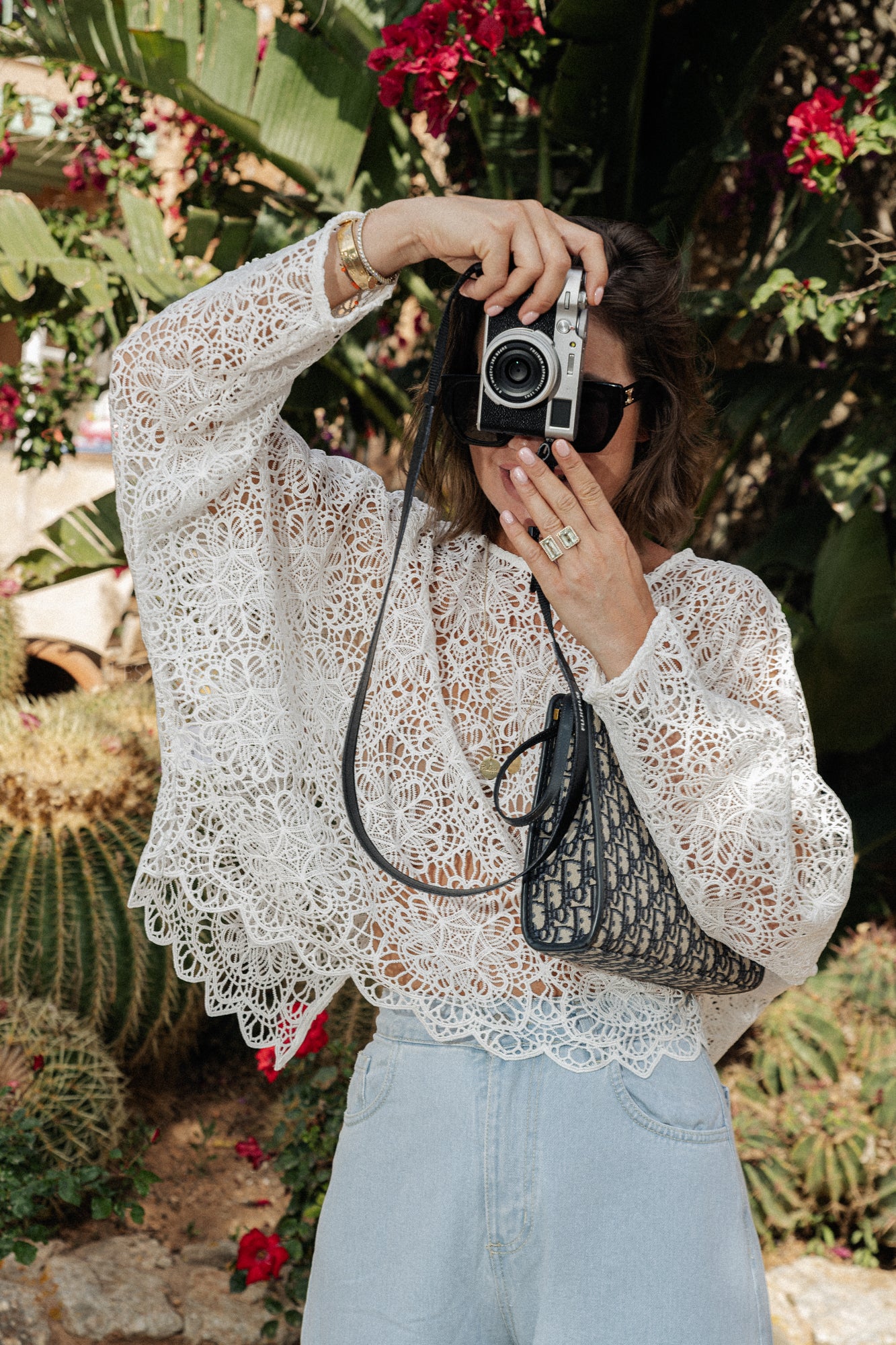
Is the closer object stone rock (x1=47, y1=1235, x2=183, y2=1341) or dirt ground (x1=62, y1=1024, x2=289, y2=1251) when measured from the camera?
stone rock (x1=47, y1=1235, x2=183, y2=1341)

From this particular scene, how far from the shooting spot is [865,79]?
85.2 inches

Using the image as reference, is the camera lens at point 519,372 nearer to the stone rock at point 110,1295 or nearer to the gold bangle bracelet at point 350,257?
the gold bangle bracelet at point 350,257

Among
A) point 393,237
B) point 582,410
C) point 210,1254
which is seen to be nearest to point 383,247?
point 393,237

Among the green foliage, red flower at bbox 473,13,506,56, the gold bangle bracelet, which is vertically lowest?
the green foliage

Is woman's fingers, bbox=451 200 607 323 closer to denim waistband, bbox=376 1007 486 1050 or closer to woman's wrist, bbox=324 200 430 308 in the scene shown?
woman's wrist, bbox=324 200 430 308

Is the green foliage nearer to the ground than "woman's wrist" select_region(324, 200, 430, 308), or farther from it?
nearer to the ground

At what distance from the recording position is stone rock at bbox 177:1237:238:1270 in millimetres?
2389

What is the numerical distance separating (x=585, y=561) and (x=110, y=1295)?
6.25ft

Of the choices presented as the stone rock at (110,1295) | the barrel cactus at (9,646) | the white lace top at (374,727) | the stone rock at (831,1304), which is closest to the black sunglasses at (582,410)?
→ the white lace top at (374,727)

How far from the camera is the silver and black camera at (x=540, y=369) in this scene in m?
0.98

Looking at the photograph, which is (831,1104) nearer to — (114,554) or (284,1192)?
(284,1192)

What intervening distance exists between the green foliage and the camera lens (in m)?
1.68

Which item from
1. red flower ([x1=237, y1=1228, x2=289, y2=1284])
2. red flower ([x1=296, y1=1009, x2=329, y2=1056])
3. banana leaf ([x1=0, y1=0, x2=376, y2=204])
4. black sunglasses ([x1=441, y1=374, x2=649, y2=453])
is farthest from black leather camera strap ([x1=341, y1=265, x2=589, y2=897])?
banana leaf ([x1=0, y1=0, x2=376, y2=204])

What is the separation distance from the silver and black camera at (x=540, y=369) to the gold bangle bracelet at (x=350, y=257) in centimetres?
12
